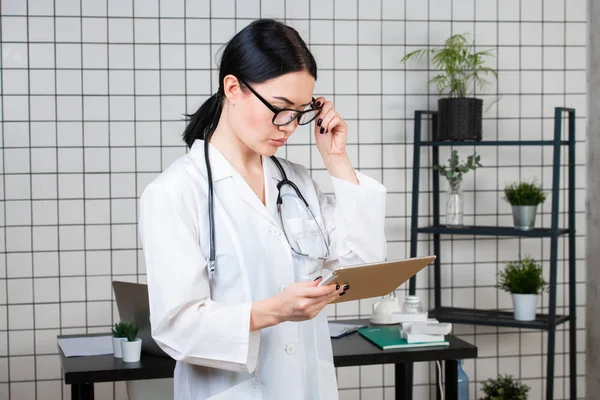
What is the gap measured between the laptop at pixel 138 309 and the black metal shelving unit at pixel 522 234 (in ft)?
4.63

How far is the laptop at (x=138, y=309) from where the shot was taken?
2371 millimetres

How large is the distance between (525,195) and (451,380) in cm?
106

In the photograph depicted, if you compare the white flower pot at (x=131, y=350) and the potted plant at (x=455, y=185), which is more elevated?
the potted plant at (x=455, y=185)

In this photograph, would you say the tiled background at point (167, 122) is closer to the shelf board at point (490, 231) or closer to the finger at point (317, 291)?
the shelf board at point (490, 231)

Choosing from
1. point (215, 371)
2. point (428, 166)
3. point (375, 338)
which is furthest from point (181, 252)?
point (428, 166)

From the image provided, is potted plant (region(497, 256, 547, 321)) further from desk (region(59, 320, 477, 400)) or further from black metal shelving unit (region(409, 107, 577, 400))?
desk (region(59, 320, 477, 400))

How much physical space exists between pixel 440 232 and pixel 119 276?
4.66 ft

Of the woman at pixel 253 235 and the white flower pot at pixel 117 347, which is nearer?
the woman at pixel 253 235

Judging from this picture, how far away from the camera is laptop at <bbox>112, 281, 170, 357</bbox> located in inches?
93.4

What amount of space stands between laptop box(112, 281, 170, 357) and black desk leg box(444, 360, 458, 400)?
0.96 meters

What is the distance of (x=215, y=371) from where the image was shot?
1664 millimetres

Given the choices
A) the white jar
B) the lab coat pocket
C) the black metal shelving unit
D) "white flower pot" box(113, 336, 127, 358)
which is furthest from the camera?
the black metal shelving unit

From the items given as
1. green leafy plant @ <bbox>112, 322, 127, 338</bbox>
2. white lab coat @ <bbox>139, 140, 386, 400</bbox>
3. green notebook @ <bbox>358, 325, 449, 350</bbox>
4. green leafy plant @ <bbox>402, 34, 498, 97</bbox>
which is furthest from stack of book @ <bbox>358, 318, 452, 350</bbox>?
green leafy plant @ <bbox>402, 34, 498, 97</bbox>

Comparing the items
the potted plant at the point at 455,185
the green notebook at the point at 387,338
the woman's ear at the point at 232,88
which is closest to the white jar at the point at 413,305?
the green notebook at the point at 387,338
